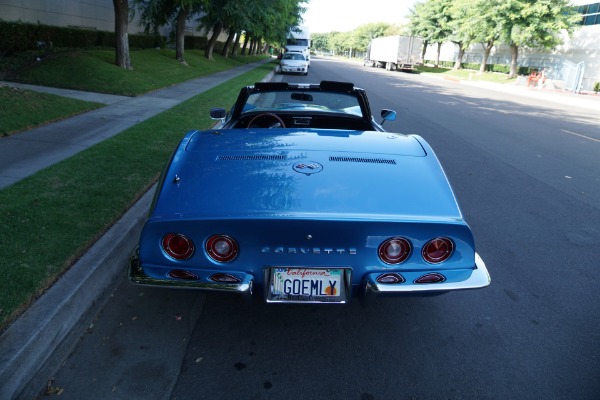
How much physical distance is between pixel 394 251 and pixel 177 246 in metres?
1.18

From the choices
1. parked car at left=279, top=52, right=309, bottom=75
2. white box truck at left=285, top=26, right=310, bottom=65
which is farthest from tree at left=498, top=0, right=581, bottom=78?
parked car at left=279, top=52, right=309, bottom=75

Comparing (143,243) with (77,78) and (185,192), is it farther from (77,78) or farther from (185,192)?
(77,78)

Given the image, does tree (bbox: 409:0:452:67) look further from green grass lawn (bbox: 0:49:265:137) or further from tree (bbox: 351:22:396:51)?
tree (bbox: 351:22:396:51)

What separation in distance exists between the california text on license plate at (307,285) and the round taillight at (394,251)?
246mm

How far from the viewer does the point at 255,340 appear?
275 cm

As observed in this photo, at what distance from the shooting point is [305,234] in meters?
2.29

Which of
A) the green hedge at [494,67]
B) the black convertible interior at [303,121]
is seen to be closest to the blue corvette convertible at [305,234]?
the black convertible interior at [303,121]

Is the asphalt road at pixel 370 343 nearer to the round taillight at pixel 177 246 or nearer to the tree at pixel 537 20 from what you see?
the round taillight at pixel 177 246

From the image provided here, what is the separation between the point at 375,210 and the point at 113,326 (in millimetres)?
1812

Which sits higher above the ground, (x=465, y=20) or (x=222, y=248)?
(x=465, y=20)

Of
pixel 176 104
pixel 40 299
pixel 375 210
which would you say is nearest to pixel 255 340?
pixel 375 210

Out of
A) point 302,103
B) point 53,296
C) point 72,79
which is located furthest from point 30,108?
point 53,296

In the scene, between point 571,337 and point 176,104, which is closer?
point 571,337

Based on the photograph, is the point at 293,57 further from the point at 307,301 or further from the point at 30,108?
the point at 307,301
